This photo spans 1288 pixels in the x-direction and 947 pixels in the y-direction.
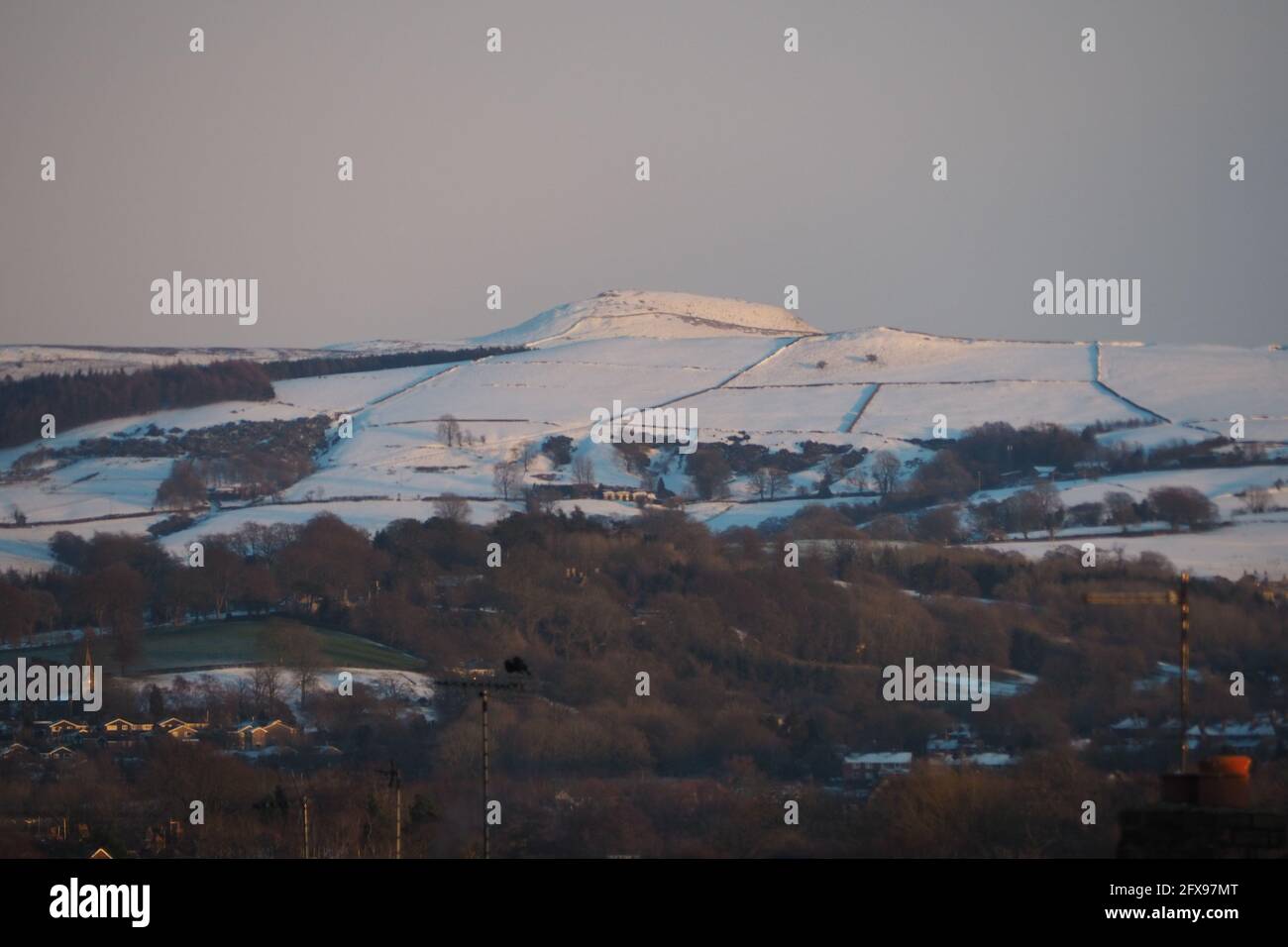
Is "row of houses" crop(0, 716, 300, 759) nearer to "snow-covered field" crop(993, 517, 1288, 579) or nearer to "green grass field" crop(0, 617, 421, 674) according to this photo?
"green grass field" crop(0, 617, 421, 674)

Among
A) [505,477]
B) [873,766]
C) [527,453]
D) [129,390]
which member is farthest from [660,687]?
[129,390]

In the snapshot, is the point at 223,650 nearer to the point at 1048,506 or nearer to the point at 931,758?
the point at 931,758

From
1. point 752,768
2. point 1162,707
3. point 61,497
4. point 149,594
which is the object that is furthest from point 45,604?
point 1162,707

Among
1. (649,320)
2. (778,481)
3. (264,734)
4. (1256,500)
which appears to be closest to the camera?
(264,734)

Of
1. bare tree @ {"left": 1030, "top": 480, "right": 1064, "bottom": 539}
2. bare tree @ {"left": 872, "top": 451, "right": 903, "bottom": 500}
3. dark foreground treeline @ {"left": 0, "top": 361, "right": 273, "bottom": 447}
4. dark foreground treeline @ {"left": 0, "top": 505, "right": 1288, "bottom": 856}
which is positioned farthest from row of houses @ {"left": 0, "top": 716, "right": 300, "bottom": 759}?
dark foreground treeline @ {"left": 0, "top": 361, "right": 273, "bottom": 447}
